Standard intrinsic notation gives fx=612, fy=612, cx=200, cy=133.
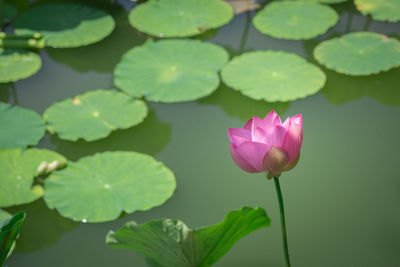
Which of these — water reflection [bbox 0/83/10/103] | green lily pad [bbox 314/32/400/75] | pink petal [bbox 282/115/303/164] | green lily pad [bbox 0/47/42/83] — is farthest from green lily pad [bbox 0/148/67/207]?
green lily pad [bbox 314/32/400/75]

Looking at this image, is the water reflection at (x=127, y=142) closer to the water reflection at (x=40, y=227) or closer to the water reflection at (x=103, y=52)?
the water reflection at (x=40, y=227)

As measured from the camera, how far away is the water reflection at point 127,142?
238cm

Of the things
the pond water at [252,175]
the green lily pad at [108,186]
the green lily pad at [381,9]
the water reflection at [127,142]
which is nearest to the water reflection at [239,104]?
the pond water at [252,175]

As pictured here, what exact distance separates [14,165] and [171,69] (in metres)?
0.84

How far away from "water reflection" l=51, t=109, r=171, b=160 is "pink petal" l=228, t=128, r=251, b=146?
1022 millimetres

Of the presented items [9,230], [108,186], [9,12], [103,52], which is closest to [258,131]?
[9,230]

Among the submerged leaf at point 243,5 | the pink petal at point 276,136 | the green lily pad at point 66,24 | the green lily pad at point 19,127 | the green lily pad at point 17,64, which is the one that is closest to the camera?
the pink petal at point 276,136

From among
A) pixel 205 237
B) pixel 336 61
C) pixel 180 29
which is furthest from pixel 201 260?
pixel 180 29

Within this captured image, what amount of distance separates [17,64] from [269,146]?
1842 mm

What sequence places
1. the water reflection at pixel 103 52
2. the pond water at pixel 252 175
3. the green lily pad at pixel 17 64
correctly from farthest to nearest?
the water reflection at pixel 103 52 → the green lily pad at pixel 17 64 → the pond water at pixel 252 175

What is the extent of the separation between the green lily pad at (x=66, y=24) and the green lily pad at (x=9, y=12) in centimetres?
7

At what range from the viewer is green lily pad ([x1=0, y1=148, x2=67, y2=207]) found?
2.13m

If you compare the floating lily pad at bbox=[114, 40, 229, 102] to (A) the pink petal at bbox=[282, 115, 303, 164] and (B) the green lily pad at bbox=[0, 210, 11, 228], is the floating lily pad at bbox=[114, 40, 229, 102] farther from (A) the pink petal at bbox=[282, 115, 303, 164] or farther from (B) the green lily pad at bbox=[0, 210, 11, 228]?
(A) the pink petal at bbox=[282, 115, 303, 164]

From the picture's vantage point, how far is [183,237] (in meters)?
1.41
